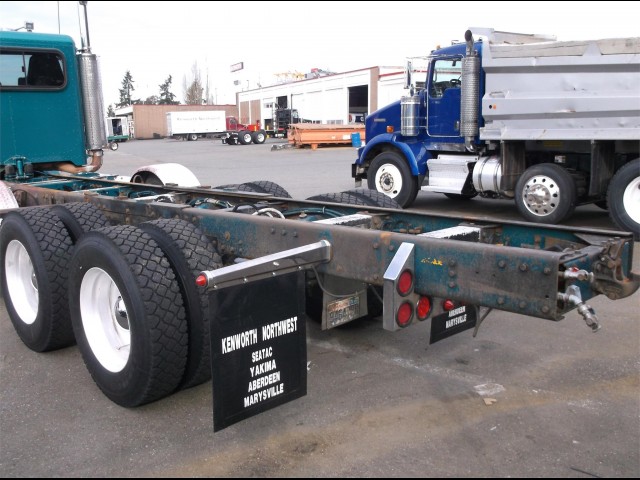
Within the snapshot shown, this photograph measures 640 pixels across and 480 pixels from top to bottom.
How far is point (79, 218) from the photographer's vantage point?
4586 mm

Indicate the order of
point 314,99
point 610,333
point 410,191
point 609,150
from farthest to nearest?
point 314,99, point 410,191, point 609,150, point 610,333

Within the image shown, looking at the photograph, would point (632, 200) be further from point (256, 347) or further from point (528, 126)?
point (256, 347)

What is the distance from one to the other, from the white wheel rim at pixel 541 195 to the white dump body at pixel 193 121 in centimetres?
4958

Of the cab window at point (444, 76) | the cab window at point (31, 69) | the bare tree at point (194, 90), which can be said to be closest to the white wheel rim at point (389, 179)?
the cab window at point (444, 76)

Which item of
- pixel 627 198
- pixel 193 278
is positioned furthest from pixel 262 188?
pixel 627 198

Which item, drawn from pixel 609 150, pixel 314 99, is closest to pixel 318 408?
pixel 609 150

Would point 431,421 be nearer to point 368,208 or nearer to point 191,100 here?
point 368,208

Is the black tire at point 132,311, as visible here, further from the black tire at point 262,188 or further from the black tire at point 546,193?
the black tire at point 546,193

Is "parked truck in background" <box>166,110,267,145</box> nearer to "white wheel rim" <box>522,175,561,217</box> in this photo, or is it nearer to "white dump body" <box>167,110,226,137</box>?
"white dump body" <box>167,110,226,137</box>

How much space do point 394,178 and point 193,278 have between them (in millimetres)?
8456

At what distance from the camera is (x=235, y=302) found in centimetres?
285

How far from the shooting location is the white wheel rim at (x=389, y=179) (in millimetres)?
11547

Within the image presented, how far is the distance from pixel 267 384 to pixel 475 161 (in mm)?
8224

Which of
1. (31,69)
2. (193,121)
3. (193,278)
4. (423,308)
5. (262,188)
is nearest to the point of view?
(423,308)
